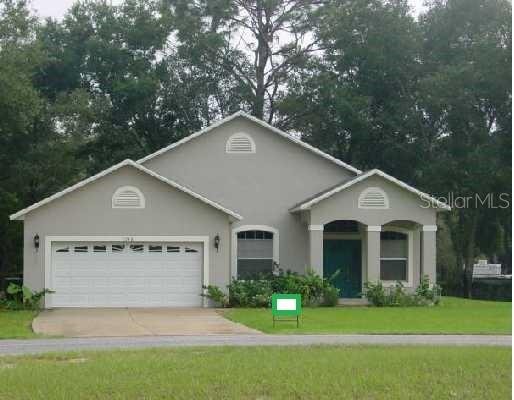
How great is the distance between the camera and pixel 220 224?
27406 mm

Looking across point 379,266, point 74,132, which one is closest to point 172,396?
point 379,266

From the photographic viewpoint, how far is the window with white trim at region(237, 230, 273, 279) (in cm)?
2975

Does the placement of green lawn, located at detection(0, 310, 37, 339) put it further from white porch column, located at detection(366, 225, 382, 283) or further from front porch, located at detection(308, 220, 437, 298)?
white porch column, located at detection(366, 225, 382, 283)

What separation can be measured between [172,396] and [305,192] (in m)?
20.2

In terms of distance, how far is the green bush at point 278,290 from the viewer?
26906 millimetres

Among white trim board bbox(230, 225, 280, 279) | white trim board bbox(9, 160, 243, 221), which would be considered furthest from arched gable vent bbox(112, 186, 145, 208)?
white trim board bbox(230, 225, 280, 279)

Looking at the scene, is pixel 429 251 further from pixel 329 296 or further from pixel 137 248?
pixel 137 248

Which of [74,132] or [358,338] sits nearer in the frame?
[358,338]

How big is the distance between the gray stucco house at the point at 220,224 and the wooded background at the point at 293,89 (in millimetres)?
6970

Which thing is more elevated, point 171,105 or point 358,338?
point 171,105

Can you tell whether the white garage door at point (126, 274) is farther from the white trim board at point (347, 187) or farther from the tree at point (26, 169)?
the tree at point (26, 169)

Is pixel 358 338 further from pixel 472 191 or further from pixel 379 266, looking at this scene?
pixel 472 191

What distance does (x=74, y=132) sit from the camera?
1409 inches

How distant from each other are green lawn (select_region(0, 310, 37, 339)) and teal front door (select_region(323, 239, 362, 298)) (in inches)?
418
